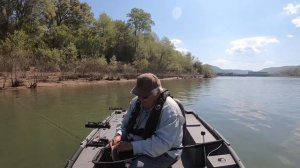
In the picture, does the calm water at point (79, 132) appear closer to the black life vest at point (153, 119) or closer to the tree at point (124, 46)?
the black life vest at point (153, 119)

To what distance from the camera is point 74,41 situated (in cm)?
6131

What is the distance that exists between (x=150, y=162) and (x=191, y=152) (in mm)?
2288

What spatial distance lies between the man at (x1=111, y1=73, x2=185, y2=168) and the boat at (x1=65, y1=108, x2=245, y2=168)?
192mm

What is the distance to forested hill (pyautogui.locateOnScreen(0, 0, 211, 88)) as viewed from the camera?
139 feet

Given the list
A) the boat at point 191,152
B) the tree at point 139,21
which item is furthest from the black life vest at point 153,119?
the tree at point 139,21

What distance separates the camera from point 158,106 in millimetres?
3943

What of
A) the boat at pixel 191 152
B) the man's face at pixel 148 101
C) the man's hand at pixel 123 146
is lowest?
the boat at pixel 191 152

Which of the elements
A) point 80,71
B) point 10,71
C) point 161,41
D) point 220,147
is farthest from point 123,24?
point 220,147

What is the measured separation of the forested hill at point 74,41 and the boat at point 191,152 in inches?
1189

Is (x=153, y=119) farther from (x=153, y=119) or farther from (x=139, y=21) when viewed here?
(x=139, y=21)

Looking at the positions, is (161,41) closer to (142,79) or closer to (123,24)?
(123,24)

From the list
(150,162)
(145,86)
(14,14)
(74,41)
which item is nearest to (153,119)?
(145,86)

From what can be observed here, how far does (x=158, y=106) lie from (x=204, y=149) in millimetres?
2049

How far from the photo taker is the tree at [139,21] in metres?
72.2
